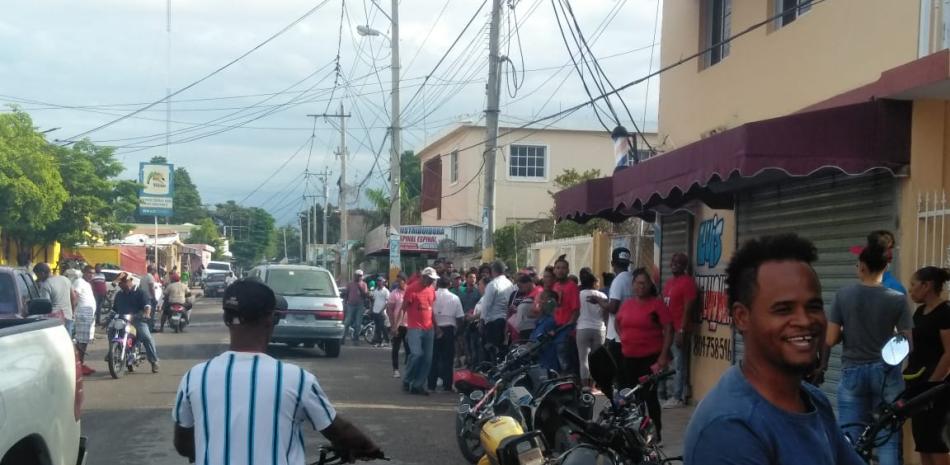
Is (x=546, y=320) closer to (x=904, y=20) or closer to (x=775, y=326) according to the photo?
(x=904, y=20)

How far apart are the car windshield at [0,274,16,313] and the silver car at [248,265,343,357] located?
9057 millimetres

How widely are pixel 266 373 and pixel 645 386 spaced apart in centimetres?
417

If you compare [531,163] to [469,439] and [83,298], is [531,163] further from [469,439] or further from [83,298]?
[469,439]

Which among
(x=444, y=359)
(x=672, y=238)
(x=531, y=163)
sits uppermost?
(x=531, y=163)

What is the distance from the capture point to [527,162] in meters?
38.8

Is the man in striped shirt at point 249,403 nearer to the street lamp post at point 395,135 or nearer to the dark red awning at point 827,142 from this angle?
Result: the dark red awning at point 827,142

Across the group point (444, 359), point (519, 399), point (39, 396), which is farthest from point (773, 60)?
point (39, 396)

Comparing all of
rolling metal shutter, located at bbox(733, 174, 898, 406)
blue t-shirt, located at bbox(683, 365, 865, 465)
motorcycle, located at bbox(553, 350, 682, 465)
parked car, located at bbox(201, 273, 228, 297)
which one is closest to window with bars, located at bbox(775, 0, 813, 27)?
rolling metal shutter, located at bbox(733, 174, 898, 406)

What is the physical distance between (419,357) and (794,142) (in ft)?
25.5

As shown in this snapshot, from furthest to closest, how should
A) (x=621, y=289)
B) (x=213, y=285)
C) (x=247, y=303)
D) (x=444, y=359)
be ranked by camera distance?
1. (x=213, y=285)
2. (x=444, y=359)
3. (x=621, y=289)
4. (x=247, y=303)

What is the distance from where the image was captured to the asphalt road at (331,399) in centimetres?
1044

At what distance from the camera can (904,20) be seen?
947cm

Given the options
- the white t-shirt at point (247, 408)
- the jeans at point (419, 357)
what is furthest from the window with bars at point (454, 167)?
the white t-shirt at point (247, 408)

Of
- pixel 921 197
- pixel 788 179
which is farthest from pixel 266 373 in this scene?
pixel 788 179
